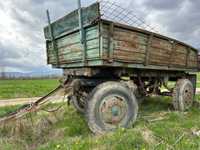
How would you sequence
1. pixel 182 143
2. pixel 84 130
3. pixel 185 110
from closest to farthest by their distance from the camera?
pixel 182 143
pixel 84 130
pixel 185 110

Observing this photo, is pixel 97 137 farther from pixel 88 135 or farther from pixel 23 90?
pixel 23 90

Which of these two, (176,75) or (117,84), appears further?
(176,75)

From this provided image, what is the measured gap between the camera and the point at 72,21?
5.39 metres

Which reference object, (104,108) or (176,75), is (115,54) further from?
(176,75)

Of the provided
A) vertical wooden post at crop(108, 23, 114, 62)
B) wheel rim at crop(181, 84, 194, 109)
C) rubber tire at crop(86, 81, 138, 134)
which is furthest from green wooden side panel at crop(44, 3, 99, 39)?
wheel rim at crop(181, 84, 194, 109)

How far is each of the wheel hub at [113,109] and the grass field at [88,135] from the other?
40 centimetres

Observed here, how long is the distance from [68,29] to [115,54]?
1366mm

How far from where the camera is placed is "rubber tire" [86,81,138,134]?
4.84 m

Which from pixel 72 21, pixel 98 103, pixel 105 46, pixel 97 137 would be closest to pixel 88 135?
pixel 97 137

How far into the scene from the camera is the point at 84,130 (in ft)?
17.8

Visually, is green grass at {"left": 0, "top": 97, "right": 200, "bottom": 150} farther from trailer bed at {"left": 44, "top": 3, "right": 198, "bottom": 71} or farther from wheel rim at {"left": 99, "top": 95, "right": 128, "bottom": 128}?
trailer bed at {"left": 44, "top": 3, "right": 198, "bottom": 71}

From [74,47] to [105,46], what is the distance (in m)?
1.07

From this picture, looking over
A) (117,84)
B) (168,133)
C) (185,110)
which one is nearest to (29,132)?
(117,84)

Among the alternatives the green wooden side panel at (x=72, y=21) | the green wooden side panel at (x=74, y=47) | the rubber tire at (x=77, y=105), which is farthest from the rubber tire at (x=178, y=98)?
the green wooden side panel at (x=72, y=21)
